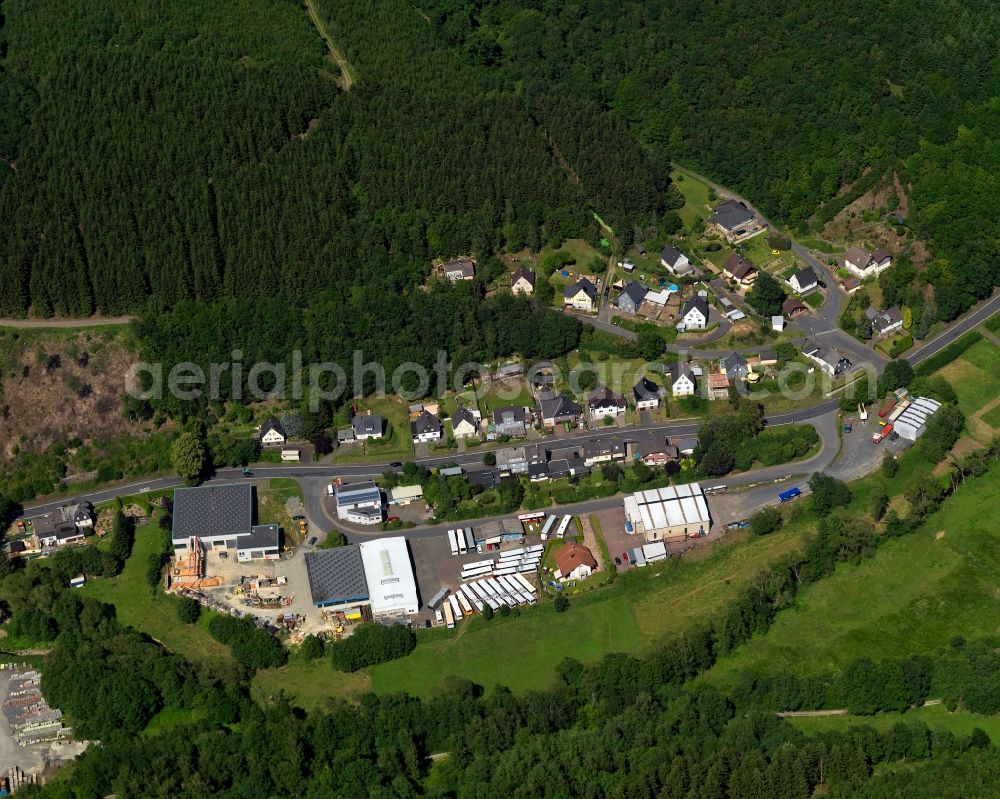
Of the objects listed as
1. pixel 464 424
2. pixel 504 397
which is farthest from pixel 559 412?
pixel 464 424

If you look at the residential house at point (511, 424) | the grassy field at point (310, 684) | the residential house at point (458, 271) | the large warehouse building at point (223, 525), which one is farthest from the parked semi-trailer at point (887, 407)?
the large warehouse building at point (223, 525)

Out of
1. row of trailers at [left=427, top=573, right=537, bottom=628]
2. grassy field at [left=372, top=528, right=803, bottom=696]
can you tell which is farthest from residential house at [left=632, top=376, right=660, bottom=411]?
row of trailers at [left=427, top=573, right=537, bottom=628]

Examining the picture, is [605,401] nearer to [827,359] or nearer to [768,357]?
[768,357]

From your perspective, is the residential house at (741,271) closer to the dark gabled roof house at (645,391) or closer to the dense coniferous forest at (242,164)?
the dense coniferous forest at (242,164)

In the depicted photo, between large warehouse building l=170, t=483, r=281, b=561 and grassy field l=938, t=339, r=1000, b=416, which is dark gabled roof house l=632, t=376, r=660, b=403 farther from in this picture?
large warehouse building l=170, t=483, r=281, b=561

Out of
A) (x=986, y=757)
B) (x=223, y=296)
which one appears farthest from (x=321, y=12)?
(x=986, y=757)

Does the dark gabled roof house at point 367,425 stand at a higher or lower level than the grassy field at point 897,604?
higher
